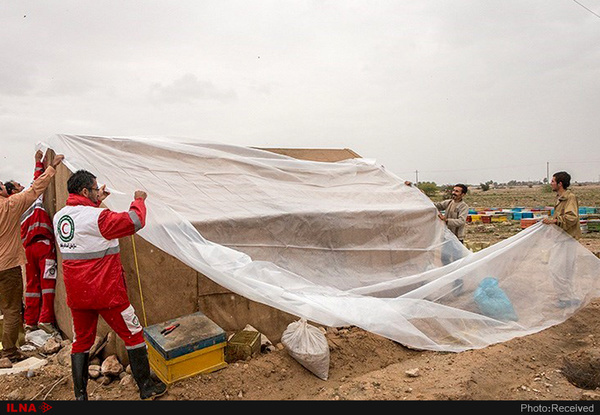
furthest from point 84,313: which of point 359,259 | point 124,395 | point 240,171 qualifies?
point 359,259

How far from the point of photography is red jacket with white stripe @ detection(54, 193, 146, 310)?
2.83 metres

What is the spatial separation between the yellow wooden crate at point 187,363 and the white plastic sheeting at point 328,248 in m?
0.61

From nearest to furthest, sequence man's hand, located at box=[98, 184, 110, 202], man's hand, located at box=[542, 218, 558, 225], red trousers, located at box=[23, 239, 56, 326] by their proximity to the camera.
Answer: man's hand, located at box=[98, 184, 110, 202], red trousers, located at box=[23, 239, 56, 326], man's hand, located at box=[542, 218, 558, 225]

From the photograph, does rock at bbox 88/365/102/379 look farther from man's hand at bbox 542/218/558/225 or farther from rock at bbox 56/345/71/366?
man's hand at bbox 542/218/558/225

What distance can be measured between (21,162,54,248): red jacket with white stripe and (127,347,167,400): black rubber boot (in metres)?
2.15

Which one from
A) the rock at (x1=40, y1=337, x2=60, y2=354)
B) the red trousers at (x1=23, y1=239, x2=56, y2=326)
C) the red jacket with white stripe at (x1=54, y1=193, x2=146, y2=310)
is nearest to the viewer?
the red jacket with white stripe at (x1=54, y1=193, x2=146, y2=310)

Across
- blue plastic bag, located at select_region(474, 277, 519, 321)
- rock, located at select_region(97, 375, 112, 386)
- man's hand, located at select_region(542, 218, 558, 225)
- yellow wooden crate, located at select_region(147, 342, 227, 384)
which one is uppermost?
man's hand, located at select_region(542, 218, 558, 225)

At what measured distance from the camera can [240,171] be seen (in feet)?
14.8

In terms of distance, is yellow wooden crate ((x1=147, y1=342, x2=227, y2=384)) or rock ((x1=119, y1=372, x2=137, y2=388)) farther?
rock ((x1=119, y1=372, x2=137, y2=388))

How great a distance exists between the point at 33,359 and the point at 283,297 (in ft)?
8.51

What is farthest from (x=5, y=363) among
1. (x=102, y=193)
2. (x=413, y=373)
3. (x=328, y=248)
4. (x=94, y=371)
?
(x=413, y=373)
